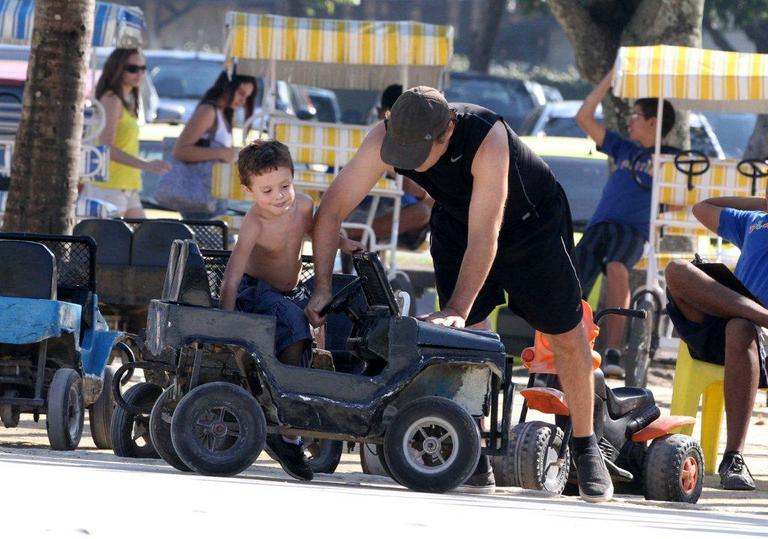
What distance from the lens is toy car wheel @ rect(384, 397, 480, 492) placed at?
18.8 ft

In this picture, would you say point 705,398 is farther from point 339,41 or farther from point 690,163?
point 339,41

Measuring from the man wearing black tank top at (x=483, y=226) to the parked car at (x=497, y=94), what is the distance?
1880cm

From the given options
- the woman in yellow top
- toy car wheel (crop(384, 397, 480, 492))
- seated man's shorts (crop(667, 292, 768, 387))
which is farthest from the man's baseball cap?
the woman in yellow top

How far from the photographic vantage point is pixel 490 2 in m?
33.9

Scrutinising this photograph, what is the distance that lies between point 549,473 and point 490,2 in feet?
92.4

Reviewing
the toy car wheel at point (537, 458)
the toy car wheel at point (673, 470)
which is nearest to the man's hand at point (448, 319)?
the toy car wheel at point (537, 458)

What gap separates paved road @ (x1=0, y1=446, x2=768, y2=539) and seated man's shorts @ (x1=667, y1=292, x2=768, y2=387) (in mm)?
1808

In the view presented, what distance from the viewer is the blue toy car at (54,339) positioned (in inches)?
267

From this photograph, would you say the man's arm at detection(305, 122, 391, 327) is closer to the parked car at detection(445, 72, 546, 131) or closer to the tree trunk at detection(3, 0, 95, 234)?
the tree trunk at detection(3, 0, 95, 234)

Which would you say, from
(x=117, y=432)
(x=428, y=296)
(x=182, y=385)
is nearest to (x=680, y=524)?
(x=182, y=385)

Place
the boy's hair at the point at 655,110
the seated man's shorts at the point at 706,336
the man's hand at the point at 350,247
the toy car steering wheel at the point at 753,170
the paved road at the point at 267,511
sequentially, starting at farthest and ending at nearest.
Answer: the boy's hair at the point at 655,110 < the toy car steering wheel at the point at 753,170 < the seated man's shorts at the point at 706,336 < the man's hand at the point at 350,247 < the paved road at the point at 267,511

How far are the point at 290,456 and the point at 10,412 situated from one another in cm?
176

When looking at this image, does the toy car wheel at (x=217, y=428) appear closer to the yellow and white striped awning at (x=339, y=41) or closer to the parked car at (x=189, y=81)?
the yellow and white striped awning at (x=339, y=41)

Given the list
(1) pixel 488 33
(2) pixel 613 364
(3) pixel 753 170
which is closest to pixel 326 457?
(2) pixel 613 364
